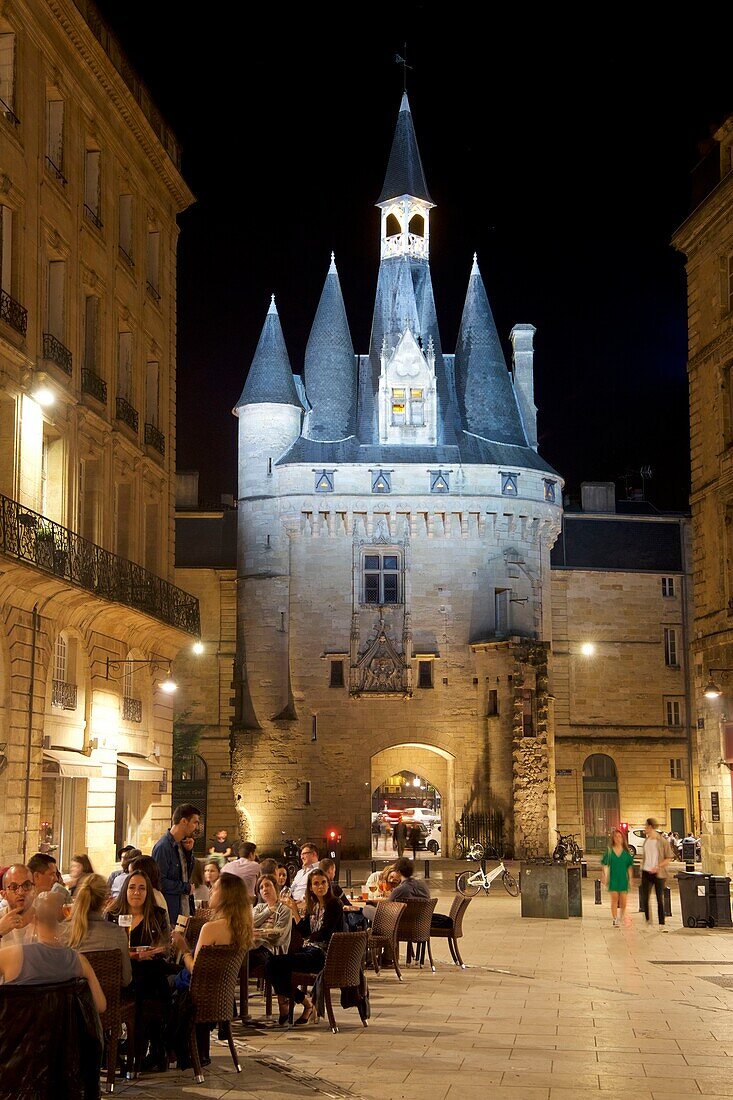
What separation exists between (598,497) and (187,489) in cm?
1612

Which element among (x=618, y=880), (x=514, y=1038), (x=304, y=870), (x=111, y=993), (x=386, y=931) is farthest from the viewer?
(x=618, y=880)

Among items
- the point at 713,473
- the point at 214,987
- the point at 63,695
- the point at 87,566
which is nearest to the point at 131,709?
the point at 63,695

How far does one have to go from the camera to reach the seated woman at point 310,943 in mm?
11984

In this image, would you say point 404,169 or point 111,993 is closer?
point 111,993

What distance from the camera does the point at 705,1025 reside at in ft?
39.8

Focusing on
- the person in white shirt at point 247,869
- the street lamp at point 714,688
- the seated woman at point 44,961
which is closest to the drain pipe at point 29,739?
the person in white shirt at point 247,869

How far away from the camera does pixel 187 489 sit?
53.9 m

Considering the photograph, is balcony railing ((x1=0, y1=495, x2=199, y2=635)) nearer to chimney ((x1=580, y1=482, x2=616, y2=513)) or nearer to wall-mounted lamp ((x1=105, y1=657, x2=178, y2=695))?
wall-mounted lamp ((x1=105, y1=657, x2=178, y2=695))

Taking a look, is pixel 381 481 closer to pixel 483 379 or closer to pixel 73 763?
pixel 483 379

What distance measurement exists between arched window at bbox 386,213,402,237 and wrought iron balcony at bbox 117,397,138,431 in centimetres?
2475

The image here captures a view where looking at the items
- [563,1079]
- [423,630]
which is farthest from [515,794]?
[563,1079]

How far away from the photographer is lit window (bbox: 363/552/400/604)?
45594 mm

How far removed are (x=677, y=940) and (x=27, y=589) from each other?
394 inches

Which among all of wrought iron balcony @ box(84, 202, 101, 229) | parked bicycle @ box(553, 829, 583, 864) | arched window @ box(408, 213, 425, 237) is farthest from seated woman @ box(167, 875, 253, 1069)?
arched window @ box(408, 213, 425, 237)
